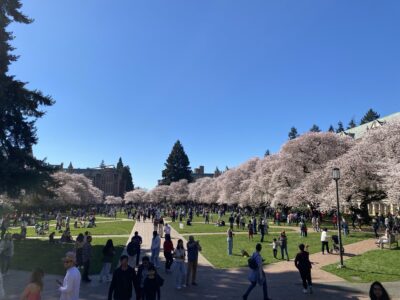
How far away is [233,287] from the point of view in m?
13.4

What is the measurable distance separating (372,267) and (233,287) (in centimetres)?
776

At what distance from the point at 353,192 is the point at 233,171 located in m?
49.4

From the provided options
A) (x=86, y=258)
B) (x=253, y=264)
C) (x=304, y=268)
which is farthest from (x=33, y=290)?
(x=304, y=268)

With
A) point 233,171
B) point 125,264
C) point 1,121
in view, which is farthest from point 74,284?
point 233,171

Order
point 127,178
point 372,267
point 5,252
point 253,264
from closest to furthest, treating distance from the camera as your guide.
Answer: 1. point 253,264
2. point 5,252
3. point 372,267
4. point 127,178

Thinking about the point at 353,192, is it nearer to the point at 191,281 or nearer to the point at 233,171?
the point at 191,281

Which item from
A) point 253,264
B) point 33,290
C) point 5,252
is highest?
point 33,290

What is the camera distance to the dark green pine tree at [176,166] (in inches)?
4803

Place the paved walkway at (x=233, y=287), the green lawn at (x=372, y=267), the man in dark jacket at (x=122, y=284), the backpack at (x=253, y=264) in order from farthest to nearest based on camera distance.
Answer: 1. the green lawn at (x=372, y=267)
2. the paved walkway at (x=233, y=287)
3. the backpack at (x=253, y=264)
4. the man in dark jacket at (x=122, y=284)

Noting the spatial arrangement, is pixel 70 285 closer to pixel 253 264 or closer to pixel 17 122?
pixel 253 264

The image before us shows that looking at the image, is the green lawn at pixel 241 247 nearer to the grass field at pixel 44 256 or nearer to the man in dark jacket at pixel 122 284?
the grass field at pixel 44 256

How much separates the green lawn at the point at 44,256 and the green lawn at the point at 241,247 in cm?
571

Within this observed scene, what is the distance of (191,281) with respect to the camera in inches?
547

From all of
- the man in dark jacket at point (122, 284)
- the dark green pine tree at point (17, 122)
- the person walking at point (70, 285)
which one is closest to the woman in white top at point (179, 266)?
the man in dark jacket at point (122, 284)
